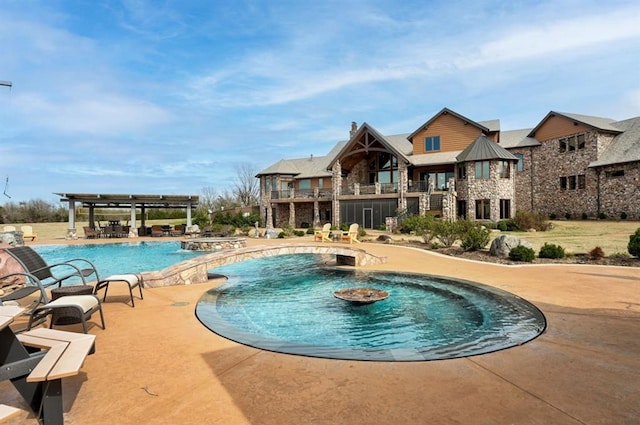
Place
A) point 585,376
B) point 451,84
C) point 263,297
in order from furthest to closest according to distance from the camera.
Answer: point 451,84, point 263,297, point 585,376

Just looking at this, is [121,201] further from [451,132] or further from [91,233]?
A: [451,132]

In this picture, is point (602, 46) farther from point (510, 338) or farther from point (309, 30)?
point (510, 338)

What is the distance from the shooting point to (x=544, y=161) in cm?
3105

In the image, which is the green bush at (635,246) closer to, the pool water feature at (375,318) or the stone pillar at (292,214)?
the pool water feature at (375,318)

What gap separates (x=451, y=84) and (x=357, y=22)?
8.94 metres

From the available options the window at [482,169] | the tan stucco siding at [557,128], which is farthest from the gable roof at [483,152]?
the tan stucco siding at [557,128]

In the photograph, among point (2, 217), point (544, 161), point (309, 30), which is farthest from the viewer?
point (2, 217)

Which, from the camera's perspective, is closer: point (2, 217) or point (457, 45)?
point (457, 45)

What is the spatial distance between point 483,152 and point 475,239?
15.9 m

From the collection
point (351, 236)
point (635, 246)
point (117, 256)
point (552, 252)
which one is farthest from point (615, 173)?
point (117, 256)

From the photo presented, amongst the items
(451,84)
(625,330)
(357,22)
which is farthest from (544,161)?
(625,330)

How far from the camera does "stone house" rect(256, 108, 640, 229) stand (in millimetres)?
27250

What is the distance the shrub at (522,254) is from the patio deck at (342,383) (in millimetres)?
6669

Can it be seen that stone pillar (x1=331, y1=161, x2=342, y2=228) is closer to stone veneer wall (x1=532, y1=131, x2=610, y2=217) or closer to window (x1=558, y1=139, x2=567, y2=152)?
stone veneer wall (x1=532, y1=131, x2=610, y2=217)
